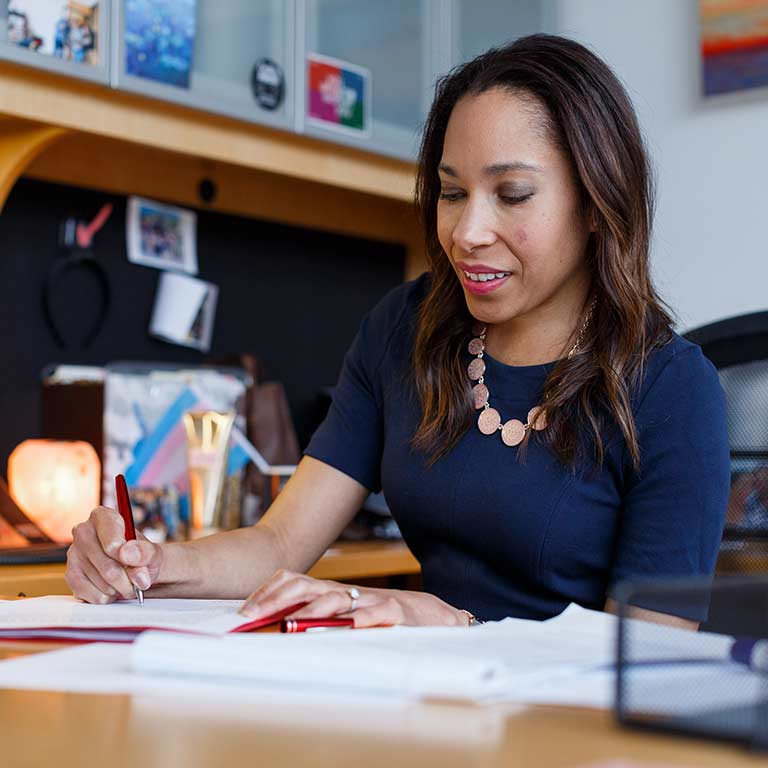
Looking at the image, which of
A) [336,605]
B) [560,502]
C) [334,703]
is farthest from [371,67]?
[334,703]

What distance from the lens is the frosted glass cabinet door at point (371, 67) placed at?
2.08m

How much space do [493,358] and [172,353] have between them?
1.10m

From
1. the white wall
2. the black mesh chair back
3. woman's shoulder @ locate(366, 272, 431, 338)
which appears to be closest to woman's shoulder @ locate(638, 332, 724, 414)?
the black mesh chair back

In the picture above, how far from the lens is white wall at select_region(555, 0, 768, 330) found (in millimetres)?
2377

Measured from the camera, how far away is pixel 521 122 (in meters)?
1.29

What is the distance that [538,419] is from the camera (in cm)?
128

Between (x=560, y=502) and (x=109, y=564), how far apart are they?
45 cm

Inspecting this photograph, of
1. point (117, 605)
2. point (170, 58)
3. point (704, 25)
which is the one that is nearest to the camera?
point (117, 605)

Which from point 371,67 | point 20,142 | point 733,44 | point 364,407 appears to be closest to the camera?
point 364,407

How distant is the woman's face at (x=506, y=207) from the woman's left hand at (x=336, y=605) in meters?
0.41

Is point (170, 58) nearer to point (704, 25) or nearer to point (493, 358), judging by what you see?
point (493, 358)

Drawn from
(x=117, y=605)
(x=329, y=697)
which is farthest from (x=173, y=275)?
(x=329, y=697)

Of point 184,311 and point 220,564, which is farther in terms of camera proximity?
point 184,311

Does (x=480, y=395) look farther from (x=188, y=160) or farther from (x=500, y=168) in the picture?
(x=188, y=160)
